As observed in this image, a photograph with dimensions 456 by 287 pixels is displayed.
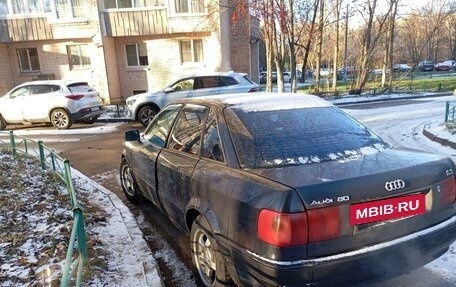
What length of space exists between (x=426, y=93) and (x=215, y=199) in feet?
69.7

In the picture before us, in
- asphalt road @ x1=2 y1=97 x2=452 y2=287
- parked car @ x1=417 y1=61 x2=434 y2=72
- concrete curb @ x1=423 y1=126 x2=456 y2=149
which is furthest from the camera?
parked car @ x1=417 y1=61 x2=434 y2=72

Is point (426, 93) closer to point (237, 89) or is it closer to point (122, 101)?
point (237, 89)

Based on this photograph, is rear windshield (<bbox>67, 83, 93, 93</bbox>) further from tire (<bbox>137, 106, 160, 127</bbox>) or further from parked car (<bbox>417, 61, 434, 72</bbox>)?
parked car (<bbox>417, 61, 434, 72</bbox>)

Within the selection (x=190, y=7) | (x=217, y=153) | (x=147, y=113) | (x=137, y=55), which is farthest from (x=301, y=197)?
(x=137, y=55)

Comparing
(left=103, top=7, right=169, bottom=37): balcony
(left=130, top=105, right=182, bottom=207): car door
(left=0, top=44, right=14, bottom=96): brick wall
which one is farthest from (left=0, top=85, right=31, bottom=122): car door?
(left=130, top=105, right=182, bottom=207): car door

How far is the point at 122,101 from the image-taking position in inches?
800

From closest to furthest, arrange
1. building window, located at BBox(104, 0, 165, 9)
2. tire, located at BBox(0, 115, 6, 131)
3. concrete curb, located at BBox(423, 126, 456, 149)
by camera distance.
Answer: concrete curb, located at BBox(423, 126, 456, 149)
tire, located at BBox(0, 115, 6, 131)
building window, located at BBox(104, 0, 165, 9)

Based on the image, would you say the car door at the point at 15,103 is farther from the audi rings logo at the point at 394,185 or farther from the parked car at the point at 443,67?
the parked car at the point at 443,67

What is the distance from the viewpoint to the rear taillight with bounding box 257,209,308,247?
2148mm

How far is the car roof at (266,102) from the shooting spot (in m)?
3.28

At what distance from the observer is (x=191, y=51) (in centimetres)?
1947

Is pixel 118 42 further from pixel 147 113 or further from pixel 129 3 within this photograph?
pixel 147 113

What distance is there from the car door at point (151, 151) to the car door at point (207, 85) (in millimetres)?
7798

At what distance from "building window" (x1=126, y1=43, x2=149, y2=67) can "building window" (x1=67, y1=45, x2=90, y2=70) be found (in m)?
2.28
